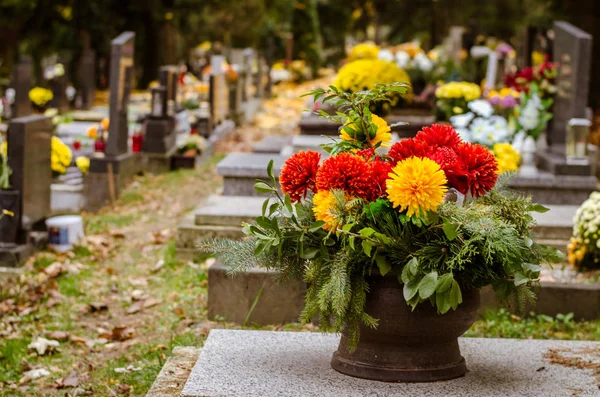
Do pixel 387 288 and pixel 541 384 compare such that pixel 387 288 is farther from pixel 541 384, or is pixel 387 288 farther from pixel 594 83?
pixel 594 83

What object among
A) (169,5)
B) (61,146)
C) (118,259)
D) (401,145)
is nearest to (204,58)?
(169,5)

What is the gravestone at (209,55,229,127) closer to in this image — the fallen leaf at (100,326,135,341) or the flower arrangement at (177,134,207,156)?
the flower arrangement at (177,134,207,156)

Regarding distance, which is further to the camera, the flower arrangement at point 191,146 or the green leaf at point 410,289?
the flower arrangement at point 191,146

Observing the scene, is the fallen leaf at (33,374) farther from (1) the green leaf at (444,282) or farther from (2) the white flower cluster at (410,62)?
(2) the white flower cluster at (410,62)

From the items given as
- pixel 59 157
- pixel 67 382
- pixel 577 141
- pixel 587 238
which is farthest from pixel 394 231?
pixel 59 157

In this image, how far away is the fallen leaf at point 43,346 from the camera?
20.6 feet

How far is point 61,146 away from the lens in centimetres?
1138

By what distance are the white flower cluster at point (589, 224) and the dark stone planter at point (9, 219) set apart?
4.67 meters

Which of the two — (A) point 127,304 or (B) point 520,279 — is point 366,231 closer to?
(B) point 520,279

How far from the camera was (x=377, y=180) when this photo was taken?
3.89 metres

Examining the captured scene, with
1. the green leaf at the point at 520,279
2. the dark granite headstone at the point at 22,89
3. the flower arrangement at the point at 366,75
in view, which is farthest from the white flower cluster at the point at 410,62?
the green leaf at the point at 520,279

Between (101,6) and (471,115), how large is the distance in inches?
547

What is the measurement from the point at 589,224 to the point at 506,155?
234 cm

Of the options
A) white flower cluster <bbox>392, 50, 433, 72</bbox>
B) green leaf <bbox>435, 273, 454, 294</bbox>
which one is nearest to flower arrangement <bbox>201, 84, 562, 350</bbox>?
green leaf <bbox>435, 273, 454, 294</bbox>
